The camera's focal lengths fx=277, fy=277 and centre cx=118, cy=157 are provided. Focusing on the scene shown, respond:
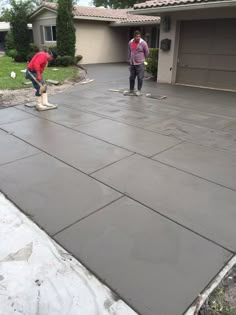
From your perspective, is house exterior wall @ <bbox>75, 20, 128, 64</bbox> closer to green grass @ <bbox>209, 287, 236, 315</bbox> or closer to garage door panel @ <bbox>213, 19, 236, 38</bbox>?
garage door panel @ <bbox>213, 19, 236, 38</bbox>

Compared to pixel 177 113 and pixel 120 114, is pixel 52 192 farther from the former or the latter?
pixel 177 113

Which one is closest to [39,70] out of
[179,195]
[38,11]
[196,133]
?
[196,133]

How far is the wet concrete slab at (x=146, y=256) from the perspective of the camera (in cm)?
180

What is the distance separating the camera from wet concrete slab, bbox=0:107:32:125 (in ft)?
18.8

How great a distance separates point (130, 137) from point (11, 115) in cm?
295

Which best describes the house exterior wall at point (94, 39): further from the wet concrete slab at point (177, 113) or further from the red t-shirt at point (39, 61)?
the red t-shirt at point (39, 61)

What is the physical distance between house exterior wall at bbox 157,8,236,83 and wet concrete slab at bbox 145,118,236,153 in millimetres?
4731

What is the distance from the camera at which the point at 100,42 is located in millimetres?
18219

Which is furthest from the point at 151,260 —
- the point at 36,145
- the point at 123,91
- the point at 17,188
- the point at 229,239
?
the point at 123,91

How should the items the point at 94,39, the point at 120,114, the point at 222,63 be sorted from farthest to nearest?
the point at 94,39, the point at 222,63, the point at 120,114

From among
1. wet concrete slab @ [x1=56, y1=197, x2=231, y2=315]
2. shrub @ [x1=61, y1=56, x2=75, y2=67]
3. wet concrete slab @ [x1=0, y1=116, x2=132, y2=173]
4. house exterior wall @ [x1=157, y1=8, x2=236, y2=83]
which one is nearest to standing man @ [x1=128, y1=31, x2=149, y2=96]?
house exterior wall @ [x1=157, y1=8, x2=236, y2=83]

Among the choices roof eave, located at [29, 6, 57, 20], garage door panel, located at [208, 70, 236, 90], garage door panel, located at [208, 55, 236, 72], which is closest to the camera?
garage door panel, located at [208, 55, 236, 72]

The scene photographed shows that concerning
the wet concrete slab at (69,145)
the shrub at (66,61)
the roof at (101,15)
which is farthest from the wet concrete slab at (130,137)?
the roof at (101,15)

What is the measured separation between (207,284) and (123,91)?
7411 mm
